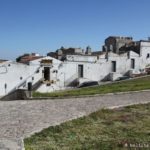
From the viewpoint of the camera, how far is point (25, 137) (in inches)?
399

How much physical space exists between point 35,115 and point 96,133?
3420mm

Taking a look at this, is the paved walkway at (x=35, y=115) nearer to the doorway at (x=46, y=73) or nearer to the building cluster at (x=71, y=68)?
the building cluster at (x=71, y=68)

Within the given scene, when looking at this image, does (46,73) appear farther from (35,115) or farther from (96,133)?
(96,133)

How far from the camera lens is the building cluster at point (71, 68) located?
38938 millimetres

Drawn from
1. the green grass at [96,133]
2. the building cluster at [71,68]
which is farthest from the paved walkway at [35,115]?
the building cluster at [71,68]

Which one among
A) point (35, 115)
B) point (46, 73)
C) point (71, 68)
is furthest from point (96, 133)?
point (71, 68)

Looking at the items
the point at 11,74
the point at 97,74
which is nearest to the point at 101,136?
the point at 11,74

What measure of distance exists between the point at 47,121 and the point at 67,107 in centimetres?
363

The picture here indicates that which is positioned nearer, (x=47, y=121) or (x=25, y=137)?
(x=25, y=137)

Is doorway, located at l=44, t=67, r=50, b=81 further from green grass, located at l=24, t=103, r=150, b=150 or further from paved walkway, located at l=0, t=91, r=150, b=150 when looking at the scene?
green grass, located at l=24, t=103, r=150, b=150

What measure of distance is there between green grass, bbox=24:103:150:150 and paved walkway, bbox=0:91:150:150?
0.45 m

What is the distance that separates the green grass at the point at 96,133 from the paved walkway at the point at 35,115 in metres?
0.45

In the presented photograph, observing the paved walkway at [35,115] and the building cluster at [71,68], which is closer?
the paved walkway at [35,115]

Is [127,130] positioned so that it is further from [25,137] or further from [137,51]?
[137,51]
